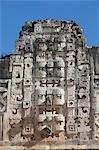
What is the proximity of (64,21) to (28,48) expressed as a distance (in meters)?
1.22

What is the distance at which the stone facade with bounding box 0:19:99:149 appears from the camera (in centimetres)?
1080

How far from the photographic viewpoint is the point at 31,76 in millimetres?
11492

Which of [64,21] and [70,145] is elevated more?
[64,21]

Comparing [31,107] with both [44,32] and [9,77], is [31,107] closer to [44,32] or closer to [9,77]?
[9,77]

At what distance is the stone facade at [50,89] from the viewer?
35.4ft

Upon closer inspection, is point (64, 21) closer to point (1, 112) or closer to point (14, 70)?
point (14, 70)

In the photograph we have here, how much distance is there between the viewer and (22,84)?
11.4m

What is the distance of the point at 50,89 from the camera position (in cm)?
1125

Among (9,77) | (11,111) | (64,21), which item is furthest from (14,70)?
(64,21)

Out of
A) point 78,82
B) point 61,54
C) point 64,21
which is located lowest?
point 78,82

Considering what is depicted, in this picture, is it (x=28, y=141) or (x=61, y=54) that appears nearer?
(x=28, y=141)

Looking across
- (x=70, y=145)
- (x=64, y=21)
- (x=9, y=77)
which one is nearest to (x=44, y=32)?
(x=64, y=21)

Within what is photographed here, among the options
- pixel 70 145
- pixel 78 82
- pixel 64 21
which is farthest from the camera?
pixel 64 21

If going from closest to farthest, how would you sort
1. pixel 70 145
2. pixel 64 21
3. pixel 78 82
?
pixel 70 145, pixel 78 82, pixel 64 21
